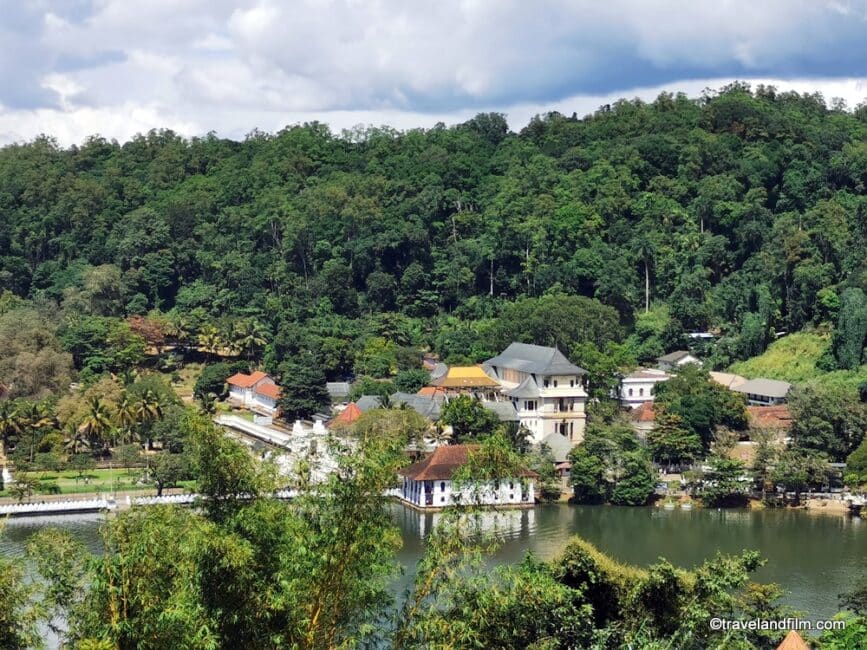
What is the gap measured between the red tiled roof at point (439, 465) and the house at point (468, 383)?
27.5ft

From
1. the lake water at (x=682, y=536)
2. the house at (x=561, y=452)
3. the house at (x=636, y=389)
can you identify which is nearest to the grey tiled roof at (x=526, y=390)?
the house at (x=561, y=452)

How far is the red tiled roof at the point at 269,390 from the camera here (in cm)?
4806

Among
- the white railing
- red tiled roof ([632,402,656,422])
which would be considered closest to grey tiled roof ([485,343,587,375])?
red tiled roof ([632,402,656,422])

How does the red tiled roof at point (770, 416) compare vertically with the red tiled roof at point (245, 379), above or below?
Answer: below

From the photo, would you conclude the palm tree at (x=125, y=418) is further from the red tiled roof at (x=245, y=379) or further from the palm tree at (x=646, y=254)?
the palm tree at (x=646, y=254)

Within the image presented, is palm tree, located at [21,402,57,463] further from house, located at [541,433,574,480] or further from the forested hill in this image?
house, located at [541,433,574,480]

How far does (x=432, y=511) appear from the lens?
35531mm

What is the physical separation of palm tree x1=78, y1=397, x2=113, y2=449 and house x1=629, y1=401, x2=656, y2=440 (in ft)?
57.0

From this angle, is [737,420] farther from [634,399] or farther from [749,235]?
[749,235]

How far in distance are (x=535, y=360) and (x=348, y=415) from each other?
775 centimetres

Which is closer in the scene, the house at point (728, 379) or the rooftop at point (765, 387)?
the rooftop at point (765, 387)

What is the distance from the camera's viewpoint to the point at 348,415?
4150 cm

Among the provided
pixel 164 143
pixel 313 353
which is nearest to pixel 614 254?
pixel 313 353

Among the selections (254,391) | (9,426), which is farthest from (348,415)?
(9,426)
